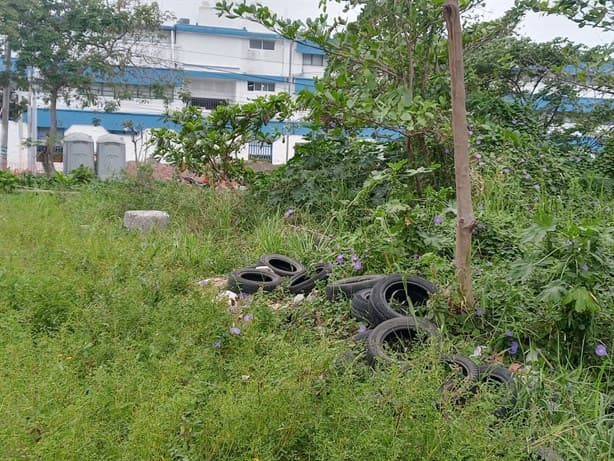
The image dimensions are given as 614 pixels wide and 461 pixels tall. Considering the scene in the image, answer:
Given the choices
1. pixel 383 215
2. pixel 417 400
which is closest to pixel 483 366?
pixel 417 400

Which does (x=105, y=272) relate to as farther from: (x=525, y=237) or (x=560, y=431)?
(x=560, y=431)

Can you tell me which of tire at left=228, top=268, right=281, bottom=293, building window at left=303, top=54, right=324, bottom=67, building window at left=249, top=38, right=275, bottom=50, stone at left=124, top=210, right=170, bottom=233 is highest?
building window at left=249, top=38, right=275, bottom=50

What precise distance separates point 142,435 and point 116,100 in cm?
1629

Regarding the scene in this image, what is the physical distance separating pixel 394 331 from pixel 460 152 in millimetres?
959

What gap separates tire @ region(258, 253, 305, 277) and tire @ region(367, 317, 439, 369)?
4.74 ft

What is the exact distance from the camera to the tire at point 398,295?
9.43ft

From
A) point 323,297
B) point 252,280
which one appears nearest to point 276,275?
point 252,280

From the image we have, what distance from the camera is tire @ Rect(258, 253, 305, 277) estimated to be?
4.10 meters

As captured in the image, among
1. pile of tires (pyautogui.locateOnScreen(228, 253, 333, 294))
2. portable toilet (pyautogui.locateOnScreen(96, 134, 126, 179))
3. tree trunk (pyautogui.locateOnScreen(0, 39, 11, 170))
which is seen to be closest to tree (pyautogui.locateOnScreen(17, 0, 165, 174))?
tree trunk (pyautogui.locateOnScreen(0, 39, 11, 170))

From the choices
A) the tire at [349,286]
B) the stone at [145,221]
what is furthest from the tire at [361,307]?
the stone at [145,221]

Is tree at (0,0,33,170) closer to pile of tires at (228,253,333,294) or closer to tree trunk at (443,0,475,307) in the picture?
pile of tires at (228,253,333,294)

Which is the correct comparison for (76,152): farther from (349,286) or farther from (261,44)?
(261,44)

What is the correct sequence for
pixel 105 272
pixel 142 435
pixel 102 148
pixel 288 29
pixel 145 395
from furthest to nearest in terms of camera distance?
pixel 102 148 < pixel 288 29 < pixel 105 272 < pixel 145 395 < pixel 142 435

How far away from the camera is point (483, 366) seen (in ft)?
7.90
